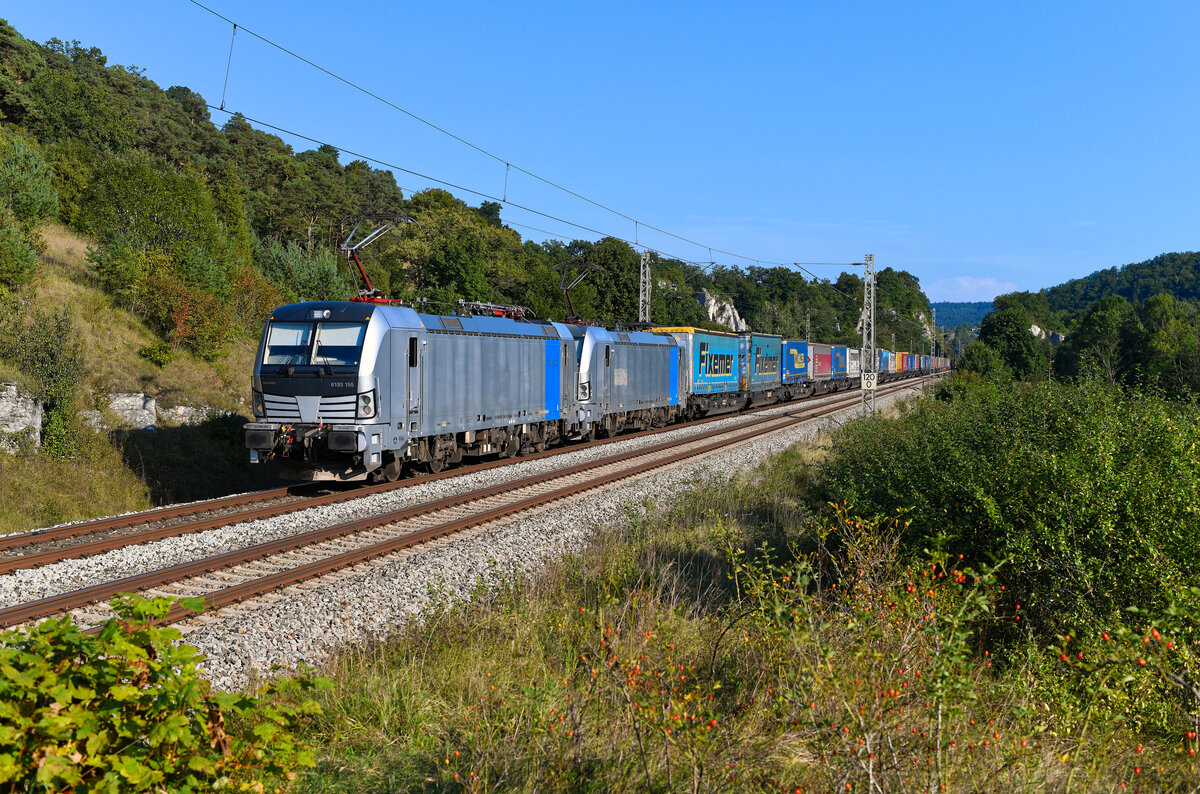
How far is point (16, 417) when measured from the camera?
16156 mm

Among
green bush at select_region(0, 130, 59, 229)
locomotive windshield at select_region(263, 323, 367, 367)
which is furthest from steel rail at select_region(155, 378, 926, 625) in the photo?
green bush at select_region(0, 130, 59, 229)

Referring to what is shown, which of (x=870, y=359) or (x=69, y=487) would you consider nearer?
(x=69, y=487)

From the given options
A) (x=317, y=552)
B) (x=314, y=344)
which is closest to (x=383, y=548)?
(x=317, y=552)

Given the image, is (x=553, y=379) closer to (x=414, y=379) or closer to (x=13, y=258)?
(x=414, y=379)

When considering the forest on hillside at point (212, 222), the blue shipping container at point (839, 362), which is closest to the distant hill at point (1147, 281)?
the forest on hillside at point (212, 222)

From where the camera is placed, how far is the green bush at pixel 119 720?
2.80m

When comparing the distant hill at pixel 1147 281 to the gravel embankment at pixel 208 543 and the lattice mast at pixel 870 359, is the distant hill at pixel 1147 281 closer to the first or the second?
the lattice mast at pixel 870 359

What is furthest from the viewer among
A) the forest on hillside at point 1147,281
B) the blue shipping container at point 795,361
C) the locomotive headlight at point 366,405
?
the forest on hillside at point 1147,281

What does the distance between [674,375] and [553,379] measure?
9.28 meters

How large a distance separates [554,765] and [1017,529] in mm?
5057

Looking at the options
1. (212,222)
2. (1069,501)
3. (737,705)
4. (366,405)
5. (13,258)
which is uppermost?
(212,222)

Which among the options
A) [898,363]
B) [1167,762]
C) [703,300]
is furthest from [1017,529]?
[703,300]

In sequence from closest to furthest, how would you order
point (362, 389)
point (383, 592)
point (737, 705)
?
point (737, 705) < point (383, 592) < point (362, 389)

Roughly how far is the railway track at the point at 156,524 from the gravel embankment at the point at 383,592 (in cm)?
184
